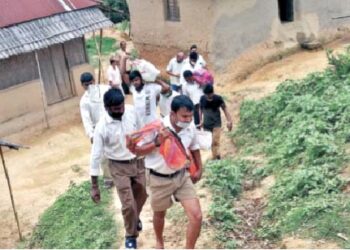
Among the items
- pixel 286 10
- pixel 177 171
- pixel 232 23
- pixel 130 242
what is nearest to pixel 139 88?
pixel 130 242

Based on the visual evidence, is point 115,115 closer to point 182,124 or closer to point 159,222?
point 182,124

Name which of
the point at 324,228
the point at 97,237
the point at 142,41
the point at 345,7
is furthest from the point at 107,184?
the point at 345,7

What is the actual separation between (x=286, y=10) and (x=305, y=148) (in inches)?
350

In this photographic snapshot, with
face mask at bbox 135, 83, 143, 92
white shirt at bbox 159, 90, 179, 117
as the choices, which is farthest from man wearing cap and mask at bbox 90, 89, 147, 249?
white shirt at bbox 159, 90, 179, 117

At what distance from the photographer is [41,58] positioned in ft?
45.0

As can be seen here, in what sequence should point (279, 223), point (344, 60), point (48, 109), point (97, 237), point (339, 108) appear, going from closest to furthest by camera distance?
1. point (279, 223)
2. point (97, 237)
3. point (339, 108)
4. point (344, 60)
5. point (48, 109)

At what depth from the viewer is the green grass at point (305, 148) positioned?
22.5ft

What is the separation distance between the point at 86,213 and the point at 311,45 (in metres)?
9.37

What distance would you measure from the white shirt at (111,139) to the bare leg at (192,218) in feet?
2.73

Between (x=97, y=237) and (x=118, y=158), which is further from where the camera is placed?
(x=97, y=237)

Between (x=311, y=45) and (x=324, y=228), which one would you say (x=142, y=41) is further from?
(x=324, y=228)

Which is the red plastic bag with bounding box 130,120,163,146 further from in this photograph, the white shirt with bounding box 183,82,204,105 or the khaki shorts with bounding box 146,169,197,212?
the white shirt with bounding box 183,82,204,105

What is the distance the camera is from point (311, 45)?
1666cm

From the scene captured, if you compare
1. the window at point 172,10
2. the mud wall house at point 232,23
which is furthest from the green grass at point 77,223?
the window at point 172,10
